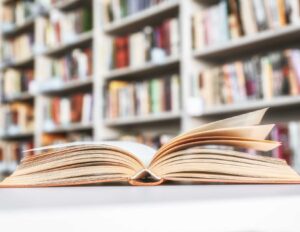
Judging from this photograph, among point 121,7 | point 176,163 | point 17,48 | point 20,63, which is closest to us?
point 176,163

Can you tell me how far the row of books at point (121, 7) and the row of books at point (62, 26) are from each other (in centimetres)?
18

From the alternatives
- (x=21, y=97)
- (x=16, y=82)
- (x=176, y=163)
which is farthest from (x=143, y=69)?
(x=176, y=163)

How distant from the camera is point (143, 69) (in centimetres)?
238

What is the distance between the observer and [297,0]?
165 cm

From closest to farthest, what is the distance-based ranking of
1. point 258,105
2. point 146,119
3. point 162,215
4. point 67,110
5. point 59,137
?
1. point 162,215
2. point 258,105
3. point 146,119
4. point 67,110
5. point 59,137

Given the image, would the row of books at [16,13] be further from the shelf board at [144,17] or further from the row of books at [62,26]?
the shelf board at [144,17]

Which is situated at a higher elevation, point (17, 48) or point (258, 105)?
point (17, 48)

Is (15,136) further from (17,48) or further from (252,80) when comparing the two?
(252,80)

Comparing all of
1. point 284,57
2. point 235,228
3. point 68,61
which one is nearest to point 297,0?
point 284,57

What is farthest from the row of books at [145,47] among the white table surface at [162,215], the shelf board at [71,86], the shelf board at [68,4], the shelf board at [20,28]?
the white table surface at [162,215]

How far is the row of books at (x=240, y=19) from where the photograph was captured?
170 cm

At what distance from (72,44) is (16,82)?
0.83 m

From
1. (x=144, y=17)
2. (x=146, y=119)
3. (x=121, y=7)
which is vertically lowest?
(x=146, y=119)

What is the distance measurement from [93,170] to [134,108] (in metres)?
1.85
